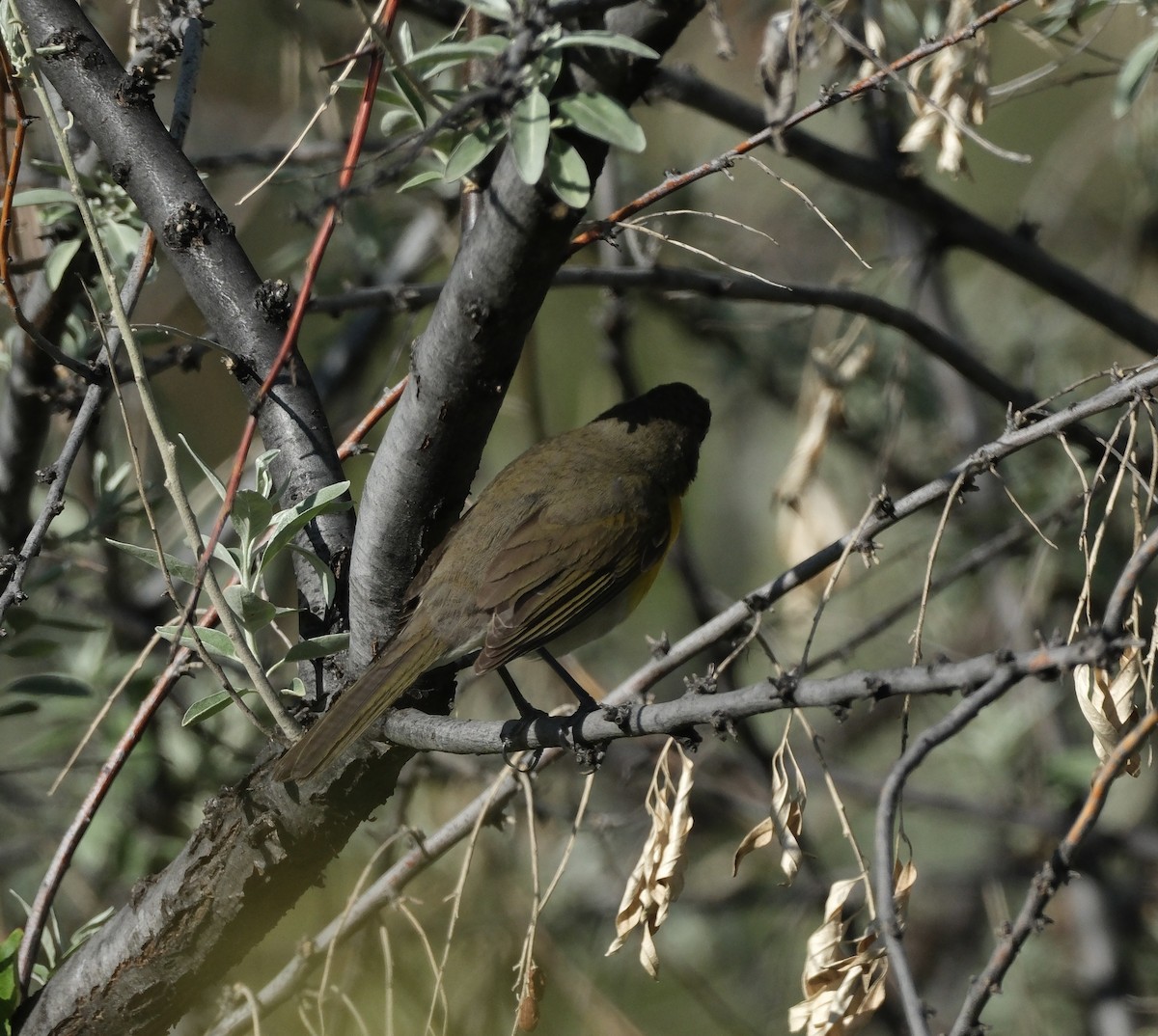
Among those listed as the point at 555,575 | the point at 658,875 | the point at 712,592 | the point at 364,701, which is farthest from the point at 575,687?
the point at 712,592

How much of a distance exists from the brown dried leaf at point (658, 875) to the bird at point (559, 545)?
27.8 inches

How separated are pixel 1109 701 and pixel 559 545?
6.17 feet

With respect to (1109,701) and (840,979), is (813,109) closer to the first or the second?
(1109,701)

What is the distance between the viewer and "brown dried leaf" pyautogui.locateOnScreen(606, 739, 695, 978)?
220cm

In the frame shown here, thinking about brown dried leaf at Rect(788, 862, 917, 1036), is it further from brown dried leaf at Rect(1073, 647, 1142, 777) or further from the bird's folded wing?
the bird's folded wing

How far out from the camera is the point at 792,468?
3.85 meters

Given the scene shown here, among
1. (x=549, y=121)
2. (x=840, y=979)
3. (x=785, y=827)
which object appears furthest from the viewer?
(x=785, y=827)

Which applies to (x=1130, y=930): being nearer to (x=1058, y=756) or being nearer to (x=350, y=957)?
(x=1058, y=756)

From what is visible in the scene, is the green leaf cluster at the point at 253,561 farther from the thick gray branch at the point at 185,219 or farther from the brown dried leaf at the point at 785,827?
the brown dried leaf at the point at 785,827

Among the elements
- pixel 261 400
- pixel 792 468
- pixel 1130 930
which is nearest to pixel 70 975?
pixel 261 400

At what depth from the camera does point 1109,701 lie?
1907 mm

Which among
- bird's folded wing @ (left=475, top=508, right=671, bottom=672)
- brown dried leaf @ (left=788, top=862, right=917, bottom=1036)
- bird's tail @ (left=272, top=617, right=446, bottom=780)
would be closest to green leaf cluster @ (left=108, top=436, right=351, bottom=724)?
bird's tail @ (left=272, top=617, right=446, bottom=780)

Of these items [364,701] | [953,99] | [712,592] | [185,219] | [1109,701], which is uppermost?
[185,219]

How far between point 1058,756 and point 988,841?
190 cm
